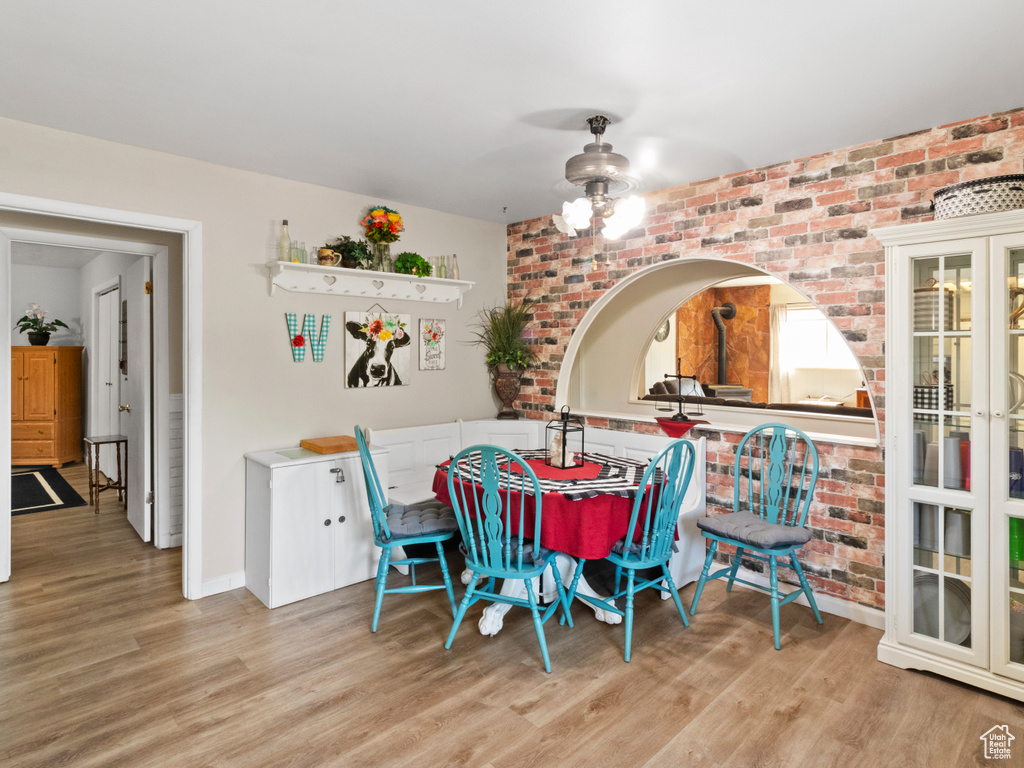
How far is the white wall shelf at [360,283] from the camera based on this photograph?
3725 millimetres

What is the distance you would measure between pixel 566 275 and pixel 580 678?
293cm

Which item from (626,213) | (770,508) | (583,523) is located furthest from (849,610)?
(626,213)

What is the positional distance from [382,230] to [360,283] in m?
0.39

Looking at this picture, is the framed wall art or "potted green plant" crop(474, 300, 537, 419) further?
"potted green plant" crop(474, 300, 537, 419)

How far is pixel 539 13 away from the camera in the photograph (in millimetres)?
1966

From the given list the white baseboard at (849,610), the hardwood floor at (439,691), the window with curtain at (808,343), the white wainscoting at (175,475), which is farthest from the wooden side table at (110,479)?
the window with curtain at (808,343)

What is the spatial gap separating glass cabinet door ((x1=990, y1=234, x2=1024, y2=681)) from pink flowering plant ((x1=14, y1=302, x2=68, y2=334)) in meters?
8.62

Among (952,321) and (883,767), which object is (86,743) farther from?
(952,321)

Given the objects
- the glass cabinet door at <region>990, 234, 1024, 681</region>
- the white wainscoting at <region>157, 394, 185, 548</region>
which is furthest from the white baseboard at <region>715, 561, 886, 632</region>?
the white wainscoting at <region>157, 394, 185, 548</region>

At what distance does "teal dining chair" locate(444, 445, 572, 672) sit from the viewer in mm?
2604

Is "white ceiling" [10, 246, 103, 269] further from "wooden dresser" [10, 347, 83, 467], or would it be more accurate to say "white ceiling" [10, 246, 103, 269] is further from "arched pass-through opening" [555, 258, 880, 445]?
"arched pass-through opening" [555, 258, 880, 445]

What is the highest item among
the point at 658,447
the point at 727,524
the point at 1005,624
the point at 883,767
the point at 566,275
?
the point at 566,275

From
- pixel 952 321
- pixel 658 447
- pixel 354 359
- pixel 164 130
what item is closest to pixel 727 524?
pixel 658 447

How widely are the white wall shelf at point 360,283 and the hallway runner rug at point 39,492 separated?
11.0 ft
